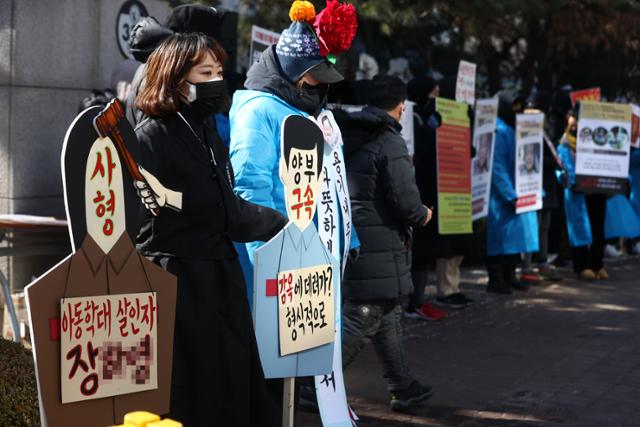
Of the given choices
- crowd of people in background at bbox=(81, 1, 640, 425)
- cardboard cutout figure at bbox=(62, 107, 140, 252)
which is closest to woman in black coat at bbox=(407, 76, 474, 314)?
crowd of people in background at bbox=(81, 1, 640, 425)

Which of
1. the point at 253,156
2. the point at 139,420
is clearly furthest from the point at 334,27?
the point at 139,420

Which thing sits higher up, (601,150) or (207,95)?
(207,95)

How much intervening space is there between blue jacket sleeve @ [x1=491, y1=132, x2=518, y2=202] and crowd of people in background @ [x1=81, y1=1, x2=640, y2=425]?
0.04 ft

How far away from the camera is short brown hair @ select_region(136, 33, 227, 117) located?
379 cm

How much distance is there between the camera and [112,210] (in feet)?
10.7

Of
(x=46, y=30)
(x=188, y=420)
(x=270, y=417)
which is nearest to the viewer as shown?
(x=188, y=420)

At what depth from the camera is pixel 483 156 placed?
9.94 meters

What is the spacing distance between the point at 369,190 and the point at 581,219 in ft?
19.4

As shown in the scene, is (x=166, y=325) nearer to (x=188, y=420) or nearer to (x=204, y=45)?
(x=188, y=420)

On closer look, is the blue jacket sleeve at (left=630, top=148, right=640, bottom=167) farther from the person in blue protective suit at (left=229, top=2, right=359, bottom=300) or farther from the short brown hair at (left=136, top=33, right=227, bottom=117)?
the short brown hair at (left=136, top=33, right=227, bottom=117)

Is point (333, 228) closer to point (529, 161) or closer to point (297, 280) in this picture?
point (297, 280)

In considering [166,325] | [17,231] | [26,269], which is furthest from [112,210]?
[26,269]

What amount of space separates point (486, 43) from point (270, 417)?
10250mm

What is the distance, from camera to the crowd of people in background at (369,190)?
3.83 metres
